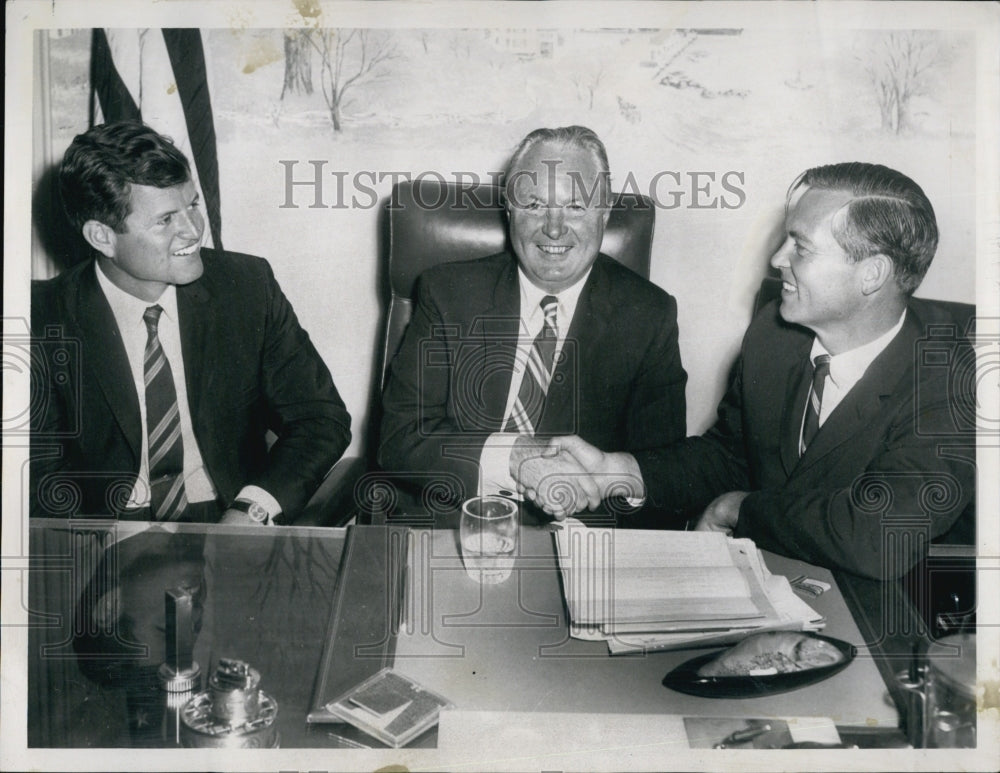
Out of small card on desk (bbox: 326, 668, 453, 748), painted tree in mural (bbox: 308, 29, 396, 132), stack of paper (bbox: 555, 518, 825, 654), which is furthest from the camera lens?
painted tree in mural (bbox: 308, 29, 396, 132)

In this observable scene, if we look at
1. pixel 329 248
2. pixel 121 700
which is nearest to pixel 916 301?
pixel 329 248

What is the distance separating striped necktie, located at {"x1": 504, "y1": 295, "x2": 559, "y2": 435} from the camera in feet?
5.74

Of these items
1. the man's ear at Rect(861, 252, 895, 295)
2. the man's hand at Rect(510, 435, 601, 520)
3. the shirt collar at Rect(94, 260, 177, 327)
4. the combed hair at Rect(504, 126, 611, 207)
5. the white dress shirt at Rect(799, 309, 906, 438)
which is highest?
the combed hair at Rect(504, 126, 611, 207)

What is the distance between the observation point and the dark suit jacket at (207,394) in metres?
1.73

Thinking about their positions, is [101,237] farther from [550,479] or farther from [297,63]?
[550,479]

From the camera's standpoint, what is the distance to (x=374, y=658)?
4.61ft

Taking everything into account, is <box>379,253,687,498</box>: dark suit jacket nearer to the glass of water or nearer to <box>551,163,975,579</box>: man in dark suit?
<box>551,163,975,579</box>: man in dark suit

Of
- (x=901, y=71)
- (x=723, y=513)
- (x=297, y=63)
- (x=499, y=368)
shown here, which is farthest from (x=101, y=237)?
(x=901, y=71)

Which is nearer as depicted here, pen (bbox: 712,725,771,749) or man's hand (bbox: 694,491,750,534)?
pen (bbox: 712,725,771,749)

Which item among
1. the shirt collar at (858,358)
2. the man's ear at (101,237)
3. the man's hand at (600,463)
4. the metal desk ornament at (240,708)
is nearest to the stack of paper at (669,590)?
the man's hand at (600,463)

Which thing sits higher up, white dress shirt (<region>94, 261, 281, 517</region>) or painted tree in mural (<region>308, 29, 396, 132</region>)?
painted tree in mural (<region>308, 29, 396, 132</region>)

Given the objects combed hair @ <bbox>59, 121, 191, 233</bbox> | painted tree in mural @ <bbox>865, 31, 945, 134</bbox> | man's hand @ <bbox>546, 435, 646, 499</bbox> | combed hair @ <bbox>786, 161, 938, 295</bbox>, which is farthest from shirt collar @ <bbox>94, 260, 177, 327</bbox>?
painted tree in mural @ <bbox>865, 31, 945, 134</bbox>

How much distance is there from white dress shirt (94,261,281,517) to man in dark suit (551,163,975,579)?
0.66 metres

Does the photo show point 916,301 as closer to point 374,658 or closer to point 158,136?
point 374,658
